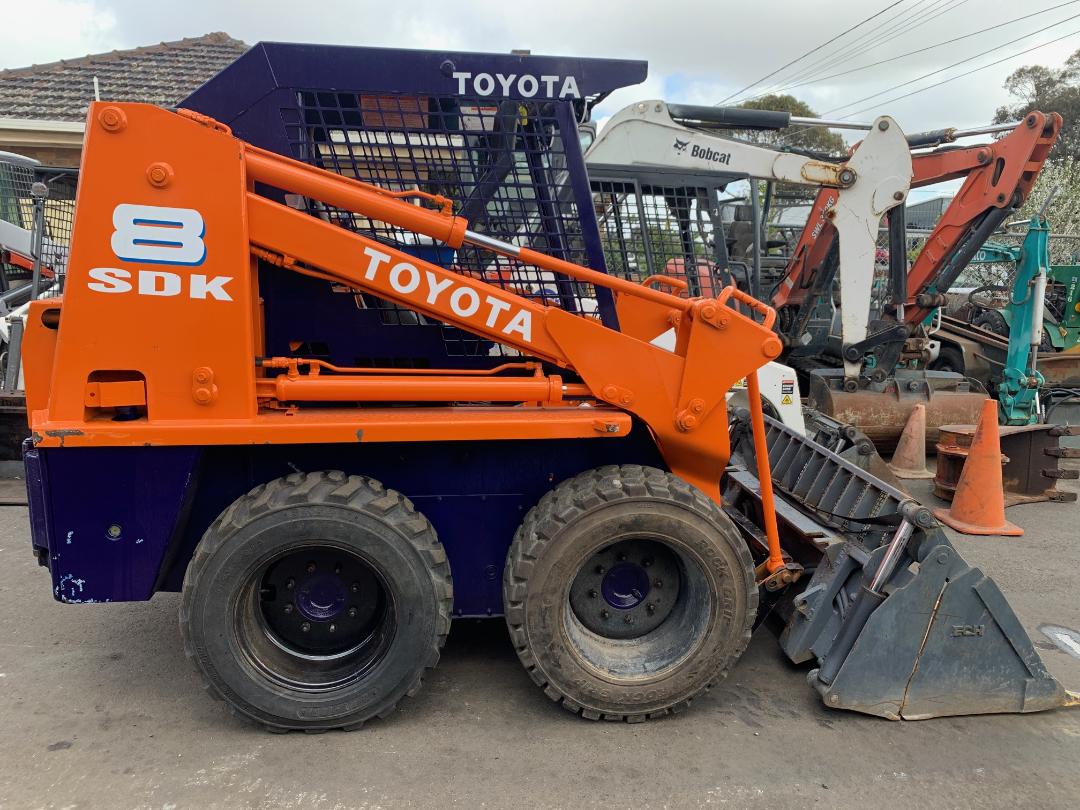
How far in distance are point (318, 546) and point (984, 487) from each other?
5038 millimetres

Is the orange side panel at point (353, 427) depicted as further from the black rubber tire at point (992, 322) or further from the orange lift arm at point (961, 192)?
the black rubber tire at point (992, 322)

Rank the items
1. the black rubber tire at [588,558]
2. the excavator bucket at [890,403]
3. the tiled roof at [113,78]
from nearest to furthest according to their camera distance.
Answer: the black rubber tire at [588,558], the excavator bucket at [890,403], the tiled roof at [113,78]

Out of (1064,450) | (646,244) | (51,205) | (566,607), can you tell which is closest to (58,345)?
(566,607)

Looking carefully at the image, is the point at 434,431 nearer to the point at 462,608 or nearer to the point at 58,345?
the point at 462,608

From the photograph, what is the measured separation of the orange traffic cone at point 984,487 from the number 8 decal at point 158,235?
5421 millimetres

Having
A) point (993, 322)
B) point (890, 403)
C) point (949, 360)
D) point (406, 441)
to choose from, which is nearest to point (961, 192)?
point (890, 403)

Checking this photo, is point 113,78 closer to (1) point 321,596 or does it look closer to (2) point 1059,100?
(1) point 321,596

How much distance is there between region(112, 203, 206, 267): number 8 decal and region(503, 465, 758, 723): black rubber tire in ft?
5.27

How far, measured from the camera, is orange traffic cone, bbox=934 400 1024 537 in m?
5.55

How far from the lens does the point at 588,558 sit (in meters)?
2.95

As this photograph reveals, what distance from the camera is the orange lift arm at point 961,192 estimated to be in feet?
24.0

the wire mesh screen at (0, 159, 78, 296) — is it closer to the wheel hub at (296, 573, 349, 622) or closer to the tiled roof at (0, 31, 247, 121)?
the tiled roof at (0, 31, 247, 121)

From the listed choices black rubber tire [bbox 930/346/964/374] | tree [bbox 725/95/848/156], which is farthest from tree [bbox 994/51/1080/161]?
black rubber tire [bbox 930/346/964/374]

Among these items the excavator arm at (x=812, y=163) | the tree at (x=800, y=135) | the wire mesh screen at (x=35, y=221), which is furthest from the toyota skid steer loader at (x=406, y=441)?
the tree at (x=800, y=135)
